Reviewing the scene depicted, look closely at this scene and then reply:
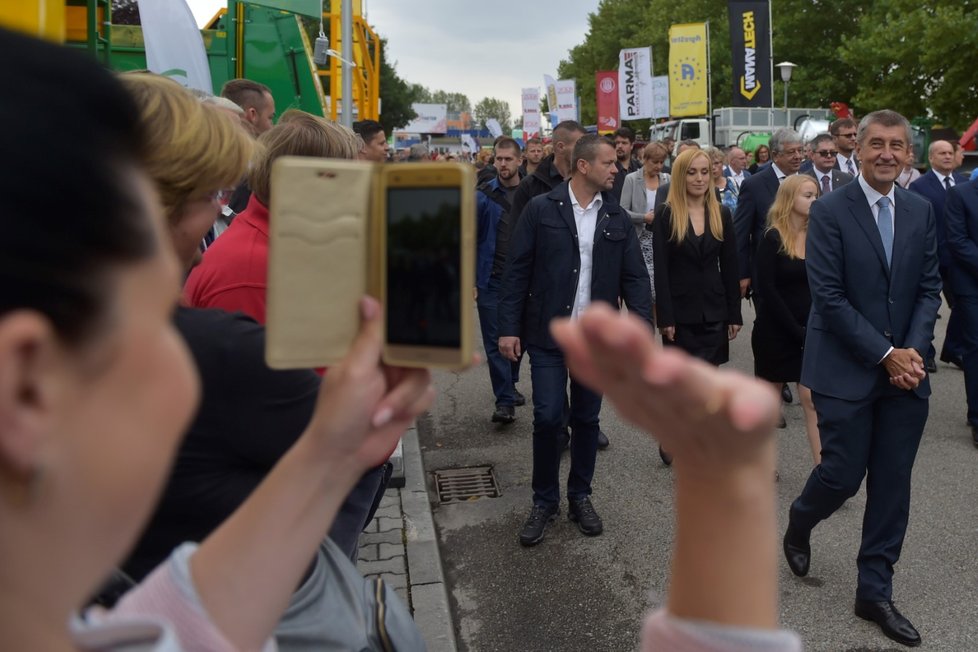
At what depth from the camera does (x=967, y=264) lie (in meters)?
6.59

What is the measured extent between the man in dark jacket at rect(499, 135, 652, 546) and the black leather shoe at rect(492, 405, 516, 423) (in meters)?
1.86

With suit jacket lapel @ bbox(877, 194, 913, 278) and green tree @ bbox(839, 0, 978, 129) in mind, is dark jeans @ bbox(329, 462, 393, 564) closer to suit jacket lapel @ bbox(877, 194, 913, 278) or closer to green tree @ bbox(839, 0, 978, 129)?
suit jacket lapel @ bbox(877, 194, 913, 278)

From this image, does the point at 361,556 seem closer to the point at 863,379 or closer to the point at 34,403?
the point at 863,379

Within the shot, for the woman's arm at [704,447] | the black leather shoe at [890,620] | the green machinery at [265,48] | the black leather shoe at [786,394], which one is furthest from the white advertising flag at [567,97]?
the woman's arm at [704,447]

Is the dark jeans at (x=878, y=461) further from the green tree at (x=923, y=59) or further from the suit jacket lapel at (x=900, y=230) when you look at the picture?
the green tree at (x=923, y=59)

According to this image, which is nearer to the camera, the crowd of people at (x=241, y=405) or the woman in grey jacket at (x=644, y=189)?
the crowd of people at (x=241, y=405)

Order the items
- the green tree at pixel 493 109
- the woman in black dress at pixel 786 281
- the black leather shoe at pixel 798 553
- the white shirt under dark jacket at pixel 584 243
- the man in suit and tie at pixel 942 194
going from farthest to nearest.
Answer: the green tree at pixel 493 109, the man in suit and tie at pixel 942 194, the woman in black dress at pixel 786 281, the white shirt under dark jacket at pixel 584 243, the black leather shoe at pixel 798 553

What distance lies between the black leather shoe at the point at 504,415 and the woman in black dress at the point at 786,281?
1975 mm

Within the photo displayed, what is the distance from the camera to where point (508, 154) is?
8.30m

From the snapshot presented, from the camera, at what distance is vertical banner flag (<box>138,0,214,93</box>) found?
572 cm

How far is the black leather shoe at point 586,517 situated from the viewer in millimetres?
5016

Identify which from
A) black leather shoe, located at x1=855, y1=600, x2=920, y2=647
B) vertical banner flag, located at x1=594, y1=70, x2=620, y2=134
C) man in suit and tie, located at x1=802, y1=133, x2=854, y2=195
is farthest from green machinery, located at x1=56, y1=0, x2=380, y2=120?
vertical banner flag, located at x1=594, y1=70, x2=620, y2=134

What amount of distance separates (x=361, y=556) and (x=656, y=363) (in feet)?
13.6

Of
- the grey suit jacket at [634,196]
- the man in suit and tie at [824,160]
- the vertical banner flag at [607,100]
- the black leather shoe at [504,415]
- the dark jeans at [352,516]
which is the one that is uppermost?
the vertical banner flag at [607,100]
